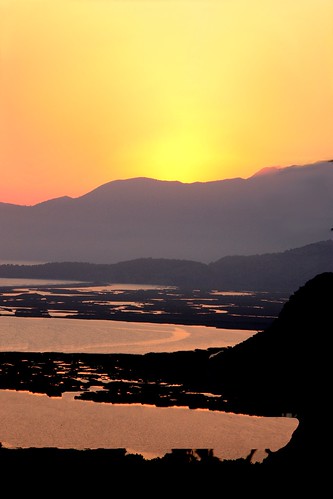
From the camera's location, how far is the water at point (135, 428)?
29797 millimetres

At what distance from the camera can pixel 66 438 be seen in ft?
101

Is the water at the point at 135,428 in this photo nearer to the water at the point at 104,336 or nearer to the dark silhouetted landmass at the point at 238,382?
the dark silhouetted landmass at the point at 238,382

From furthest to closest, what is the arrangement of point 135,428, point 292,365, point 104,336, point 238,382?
point 104,336 < point 238,382 < point 292,365 < point 135,428

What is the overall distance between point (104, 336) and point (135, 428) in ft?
133

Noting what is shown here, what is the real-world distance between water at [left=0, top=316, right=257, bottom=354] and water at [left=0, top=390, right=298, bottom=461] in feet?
80.2

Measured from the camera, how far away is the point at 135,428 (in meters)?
32.8

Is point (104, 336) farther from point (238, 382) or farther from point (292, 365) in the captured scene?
point (292, 365)

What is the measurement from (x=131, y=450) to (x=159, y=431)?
357cm

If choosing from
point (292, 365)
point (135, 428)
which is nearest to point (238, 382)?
point (292, 365)

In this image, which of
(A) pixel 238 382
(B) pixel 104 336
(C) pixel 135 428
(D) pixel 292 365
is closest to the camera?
(C) pixel 135 428

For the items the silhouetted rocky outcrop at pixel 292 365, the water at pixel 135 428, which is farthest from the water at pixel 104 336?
the water at pixel 135 428

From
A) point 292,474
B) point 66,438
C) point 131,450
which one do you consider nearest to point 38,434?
point 66,438

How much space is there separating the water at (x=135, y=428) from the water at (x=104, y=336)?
24449mm

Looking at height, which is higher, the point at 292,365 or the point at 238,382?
the point at 292,365
